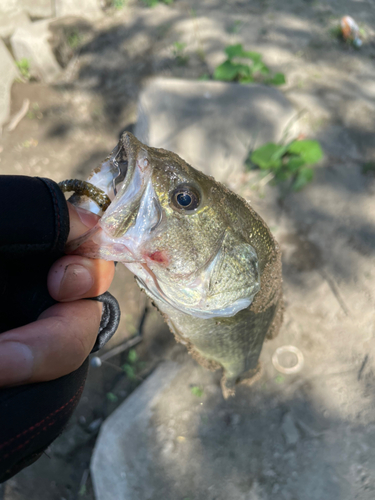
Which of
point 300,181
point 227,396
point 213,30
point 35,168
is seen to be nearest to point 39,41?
point 35,168

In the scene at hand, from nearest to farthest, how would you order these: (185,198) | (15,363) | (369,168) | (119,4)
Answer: (15,363)
(185,198)
(369,168)
(119,4)

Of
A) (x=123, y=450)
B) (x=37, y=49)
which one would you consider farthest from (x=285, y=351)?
(x=37, y=49)

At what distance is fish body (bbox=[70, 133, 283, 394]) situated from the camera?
0.96m

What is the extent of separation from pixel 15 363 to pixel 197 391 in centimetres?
175

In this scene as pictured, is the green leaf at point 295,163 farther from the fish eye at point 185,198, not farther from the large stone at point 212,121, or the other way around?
the fish eye at point 185,198

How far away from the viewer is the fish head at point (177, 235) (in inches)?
37.4

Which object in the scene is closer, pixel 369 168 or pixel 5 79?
pixel 369 168

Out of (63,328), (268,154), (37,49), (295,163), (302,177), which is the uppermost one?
(37,49)

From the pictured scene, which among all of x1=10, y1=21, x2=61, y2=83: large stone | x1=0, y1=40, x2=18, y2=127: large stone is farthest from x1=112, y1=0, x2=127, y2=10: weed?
x1=0, y1=40, x2=18, y2=127: large stone

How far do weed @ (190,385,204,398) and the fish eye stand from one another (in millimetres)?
1716

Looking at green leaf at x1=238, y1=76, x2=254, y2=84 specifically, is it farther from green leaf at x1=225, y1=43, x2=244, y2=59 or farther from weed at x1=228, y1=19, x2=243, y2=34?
weed at x1=228, y1=19, x2=243, y2=34

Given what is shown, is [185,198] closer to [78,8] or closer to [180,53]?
[180,53]

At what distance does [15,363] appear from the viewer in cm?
79

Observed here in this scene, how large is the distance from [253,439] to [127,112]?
395cm
